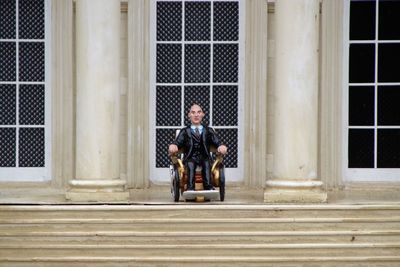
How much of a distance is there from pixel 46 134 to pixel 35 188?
1044 mm

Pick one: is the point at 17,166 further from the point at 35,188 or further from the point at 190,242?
the point at 190,242

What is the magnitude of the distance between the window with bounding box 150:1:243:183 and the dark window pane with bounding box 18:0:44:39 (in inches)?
80.5

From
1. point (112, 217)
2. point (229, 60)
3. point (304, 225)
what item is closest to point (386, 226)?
point (304, 225)

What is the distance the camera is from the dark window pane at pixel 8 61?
18094 mm

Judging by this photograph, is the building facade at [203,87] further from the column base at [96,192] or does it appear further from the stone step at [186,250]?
the stone step at [186,250]

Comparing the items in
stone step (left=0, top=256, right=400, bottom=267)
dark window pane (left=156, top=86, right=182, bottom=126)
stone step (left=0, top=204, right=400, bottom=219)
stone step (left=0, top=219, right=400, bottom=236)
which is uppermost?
dark window pane (left=156, top=86, right=182, bottom=126)

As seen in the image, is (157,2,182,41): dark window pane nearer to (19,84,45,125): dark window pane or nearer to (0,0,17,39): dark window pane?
(19,84,45,125): dark window pane

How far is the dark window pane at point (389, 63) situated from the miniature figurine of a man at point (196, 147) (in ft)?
14.1

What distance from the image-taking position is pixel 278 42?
15492mm

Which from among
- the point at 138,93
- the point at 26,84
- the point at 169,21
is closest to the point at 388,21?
the point at 169,21

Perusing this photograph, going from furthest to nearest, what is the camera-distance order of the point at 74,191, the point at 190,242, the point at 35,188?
the point at 35,188, the point at 74,191, the point at 190,242

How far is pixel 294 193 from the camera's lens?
1529cm

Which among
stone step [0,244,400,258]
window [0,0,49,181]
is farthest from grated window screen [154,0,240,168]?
stone step [0,244,400,258]

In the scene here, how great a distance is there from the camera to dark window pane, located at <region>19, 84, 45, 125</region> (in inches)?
712
